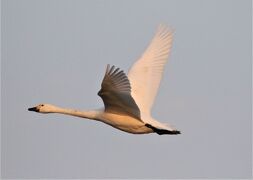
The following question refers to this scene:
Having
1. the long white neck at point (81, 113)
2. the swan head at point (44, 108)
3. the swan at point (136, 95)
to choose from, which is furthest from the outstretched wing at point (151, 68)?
the swan head at point (44, 108)

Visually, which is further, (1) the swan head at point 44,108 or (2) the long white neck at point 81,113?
(1) the swan head at point 44,108

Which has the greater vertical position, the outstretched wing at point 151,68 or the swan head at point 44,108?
the outstretched wing at point 151,68

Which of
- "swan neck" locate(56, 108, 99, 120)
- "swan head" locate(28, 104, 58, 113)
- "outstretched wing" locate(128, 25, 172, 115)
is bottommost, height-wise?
"swan neck" locate(56, 108, 99, 120)

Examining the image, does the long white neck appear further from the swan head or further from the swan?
the swan head

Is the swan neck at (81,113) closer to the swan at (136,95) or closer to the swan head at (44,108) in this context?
the swan at (136,95)

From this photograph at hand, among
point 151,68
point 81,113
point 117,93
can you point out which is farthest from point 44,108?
point 117,93

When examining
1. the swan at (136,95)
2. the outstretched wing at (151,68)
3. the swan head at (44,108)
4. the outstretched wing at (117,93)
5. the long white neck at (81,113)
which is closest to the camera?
the outstretched wing at (117,93)

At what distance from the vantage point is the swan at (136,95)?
556 inches

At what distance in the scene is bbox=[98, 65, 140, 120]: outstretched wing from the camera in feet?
44.6

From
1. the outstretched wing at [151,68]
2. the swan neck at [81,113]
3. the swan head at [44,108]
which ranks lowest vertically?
the swan neck at [81,113]

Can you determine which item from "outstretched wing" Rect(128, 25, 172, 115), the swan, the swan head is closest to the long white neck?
the swan

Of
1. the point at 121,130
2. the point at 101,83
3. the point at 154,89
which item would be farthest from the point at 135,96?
the point at 101,83

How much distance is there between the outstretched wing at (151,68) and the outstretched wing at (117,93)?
1636 mm

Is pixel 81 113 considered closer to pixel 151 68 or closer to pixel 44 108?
pixel 44 108
